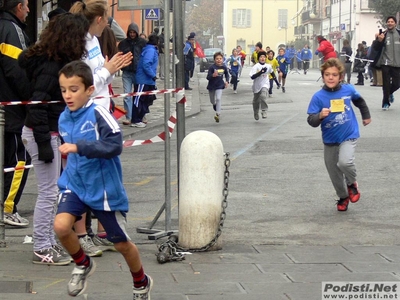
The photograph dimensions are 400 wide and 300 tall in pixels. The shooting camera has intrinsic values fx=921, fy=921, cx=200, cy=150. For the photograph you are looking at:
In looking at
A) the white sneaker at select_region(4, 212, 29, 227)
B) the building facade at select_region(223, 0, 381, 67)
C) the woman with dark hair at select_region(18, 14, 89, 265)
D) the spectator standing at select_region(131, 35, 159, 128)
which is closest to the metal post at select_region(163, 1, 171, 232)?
the woman with dark hair at select_region(18, 14, 89, 265)

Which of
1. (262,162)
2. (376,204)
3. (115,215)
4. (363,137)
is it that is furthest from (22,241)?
(363,137)

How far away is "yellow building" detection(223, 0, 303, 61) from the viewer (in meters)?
118

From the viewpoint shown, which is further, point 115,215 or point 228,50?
point 228,50

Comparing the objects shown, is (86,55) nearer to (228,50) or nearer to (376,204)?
(376,204)

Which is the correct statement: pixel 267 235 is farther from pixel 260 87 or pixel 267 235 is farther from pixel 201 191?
pixel 260 87

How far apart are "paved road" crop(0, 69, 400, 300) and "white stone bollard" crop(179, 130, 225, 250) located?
20 cm

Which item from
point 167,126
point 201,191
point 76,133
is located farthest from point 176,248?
point 76,133

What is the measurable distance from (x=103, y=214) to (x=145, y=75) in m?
12.8

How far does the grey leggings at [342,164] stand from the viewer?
29.2ft

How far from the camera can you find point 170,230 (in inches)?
301

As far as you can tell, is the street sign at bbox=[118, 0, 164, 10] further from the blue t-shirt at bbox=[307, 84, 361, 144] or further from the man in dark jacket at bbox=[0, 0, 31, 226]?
the blue t-shirt at bbox=[307, 84, 361, 144]

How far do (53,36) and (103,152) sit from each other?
1.55 metres

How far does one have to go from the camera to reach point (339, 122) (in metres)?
8.95

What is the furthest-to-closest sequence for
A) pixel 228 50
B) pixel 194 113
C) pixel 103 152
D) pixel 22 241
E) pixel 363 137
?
pixel 228 50 → pixel 194 113 → pixel 363 137 → pixel 22 241 → pixel 103 152
